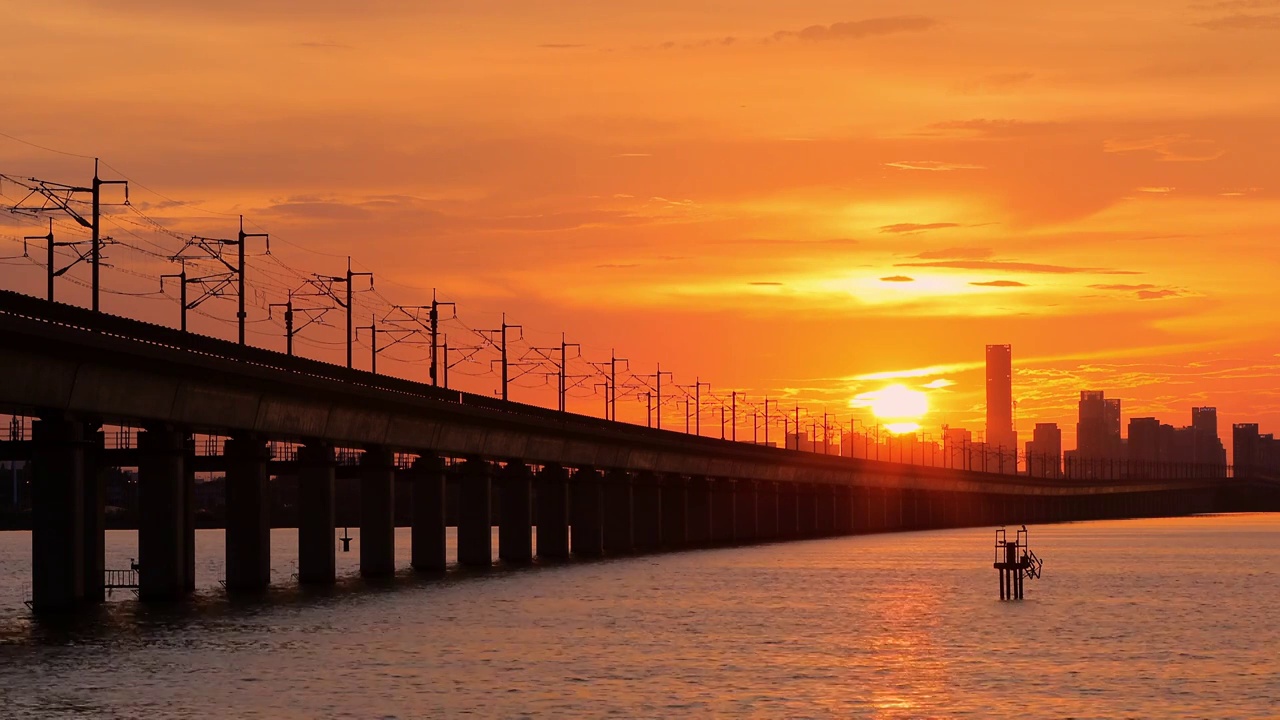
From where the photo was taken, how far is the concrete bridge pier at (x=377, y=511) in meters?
109

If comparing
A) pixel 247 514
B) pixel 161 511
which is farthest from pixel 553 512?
pixel 161 511

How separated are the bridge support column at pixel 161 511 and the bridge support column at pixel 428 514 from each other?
3509 centimetres

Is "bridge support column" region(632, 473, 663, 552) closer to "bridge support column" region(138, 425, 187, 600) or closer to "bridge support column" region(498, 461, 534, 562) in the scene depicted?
"bridge support column" region(498, 461, 534, 562)

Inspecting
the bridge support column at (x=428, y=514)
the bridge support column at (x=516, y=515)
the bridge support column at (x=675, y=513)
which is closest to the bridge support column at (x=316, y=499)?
the bridge support column at (x=428, y=514)

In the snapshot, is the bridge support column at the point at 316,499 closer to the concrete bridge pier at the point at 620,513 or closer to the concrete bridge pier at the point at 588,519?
the concrete bridge pier at the point at 588,519

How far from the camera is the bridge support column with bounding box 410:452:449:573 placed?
119062 mm

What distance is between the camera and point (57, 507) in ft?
241

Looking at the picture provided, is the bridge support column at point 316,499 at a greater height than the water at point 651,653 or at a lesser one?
greater

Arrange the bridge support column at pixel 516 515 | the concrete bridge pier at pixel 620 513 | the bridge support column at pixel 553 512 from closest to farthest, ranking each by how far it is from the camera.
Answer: the bridge support column at pixel 516 515
the bridge support column at pixel 553 512
the concrete bridge pier at pixel 620 513

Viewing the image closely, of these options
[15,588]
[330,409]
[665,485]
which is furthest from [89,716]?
[665,485]

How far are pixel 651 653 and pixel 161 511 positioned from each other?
2634 centimetres

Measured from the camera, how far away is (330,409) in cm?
9956

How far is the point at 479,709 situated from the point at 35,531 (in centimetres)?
3063

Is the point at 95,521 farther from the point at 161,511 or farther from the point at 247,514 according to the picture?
the point at 161,511
